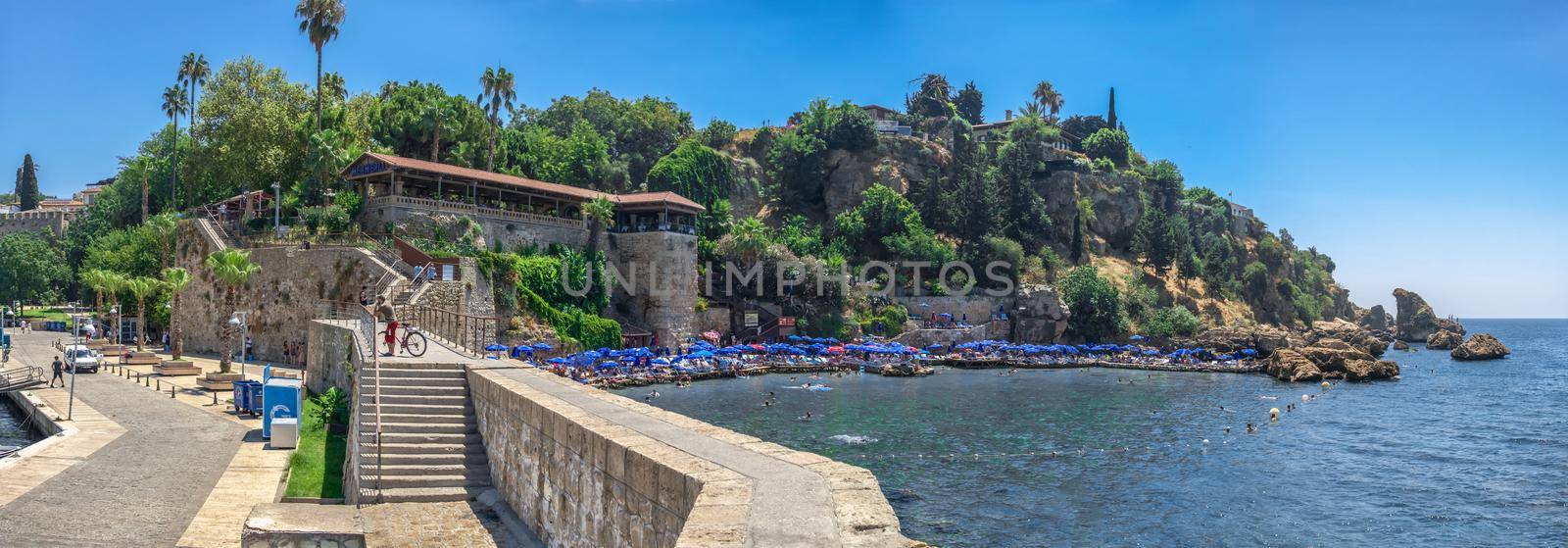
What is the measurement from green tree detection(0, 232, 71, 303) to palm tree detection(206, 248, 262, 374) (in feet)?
162

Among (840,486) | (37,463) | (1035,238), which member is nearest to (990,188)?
(1035,238)

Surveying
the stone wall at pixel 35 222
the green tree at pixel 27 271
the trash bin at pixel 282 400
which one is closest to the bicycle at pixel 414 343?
the trash bin at pixel 282 400

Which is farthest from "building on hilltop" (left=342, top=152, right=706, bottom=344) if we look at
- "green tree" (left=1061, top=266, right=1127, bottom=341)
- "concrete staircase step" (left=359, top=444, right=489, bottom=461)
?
"green tree" (left=1061, top=266, right=1127, bottom=341)

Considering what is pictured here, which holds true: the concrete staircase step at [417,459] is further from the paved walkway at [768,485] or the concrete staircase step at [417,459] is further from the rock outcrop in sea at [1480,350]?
the rock outcrop in sea at [1480,350]

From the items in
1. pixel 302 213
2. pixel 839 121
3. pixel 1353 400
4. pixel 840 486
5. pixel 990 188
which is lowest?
pixel 1353 400

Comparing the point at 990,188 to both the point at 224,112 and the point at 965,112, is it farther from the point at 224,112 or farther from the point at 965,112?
the point at 224,112

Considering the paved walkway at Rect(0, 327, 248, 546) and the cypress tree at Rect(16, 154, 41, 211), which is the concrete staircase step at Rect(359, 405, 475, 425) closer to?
the paved walkway at Rect(0, 327, 248, 546)

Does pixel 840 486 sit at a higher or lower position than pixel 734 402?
higher

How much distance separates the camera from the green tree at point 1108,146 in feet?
349

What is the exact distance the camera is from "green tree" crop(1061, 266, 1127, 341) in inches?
3049

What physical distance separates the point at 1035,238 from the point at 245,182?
66195 millimetres

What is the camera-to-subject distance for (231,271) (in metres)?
39.4

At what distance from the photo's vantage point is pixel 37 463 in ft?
67.5

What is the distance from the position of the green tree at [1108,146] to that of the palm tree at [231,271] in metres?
89.5
